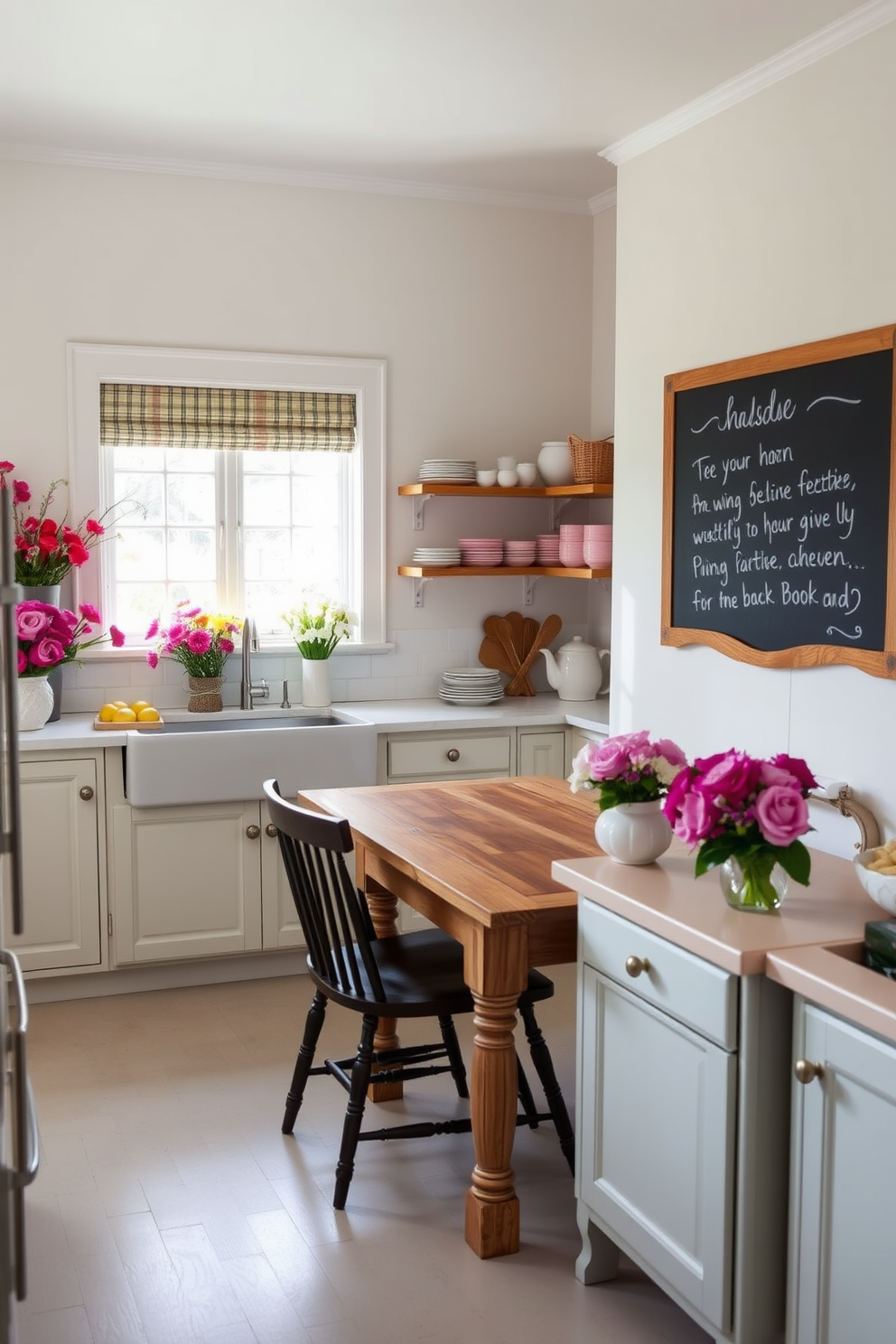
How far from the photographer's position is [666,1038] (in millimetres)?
2199

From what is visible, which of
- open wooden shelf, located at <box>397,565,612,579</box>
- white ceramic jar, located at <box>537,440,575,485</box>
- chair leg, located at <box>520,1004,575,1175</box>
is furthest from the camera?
white ceramic jar, located at <box>537,440,575,485</box>

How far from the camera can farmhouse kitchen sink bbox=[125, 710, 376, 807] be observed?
4004mm

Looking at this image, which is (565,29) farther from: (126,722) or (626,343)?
(126,722)

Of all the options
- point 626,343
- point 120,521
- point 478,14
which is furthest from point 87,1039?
point 478,14

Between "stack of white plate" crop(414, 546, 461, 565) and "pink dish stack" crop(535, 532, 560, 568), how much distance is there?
13.7 inches

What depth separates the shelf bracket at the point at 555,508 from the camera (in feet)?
16.9

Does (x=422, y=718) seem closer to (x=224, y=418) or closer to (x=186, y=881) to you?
(x=186, y=881)

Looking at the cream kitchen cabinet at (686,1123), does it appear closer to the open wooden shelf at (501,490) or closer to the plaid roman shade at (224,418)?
the open wooden shelf at (501,490)

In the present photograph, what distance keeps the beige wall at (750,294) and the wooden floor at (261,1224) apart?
1139 millimetres

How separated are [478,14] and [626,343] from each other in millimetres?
1135

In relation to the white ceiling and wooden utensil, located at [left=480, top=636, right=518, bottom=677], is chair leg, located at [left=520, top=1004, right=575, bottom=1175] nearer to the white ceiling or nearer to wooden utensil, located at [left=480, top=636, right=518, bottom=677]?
wooden utensil, located at [left=480, top=636, right=518, bottom=677]

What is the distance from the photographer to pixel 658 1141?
2.23 metres

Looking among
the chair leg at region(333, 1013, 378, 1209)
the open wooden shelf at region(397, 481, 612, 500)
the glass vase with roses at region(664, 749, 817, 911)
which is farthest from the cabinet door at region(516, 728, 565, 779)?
the glass vase with roses at region(664, 749, 817, 911)

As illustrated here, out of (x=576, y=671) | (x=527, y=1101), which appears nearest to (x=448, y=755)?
(x=576, y=671)
